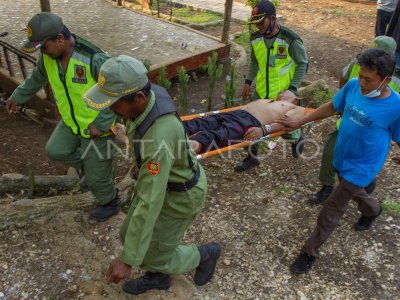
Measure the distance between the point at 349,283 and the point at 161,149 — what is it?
2056 mm

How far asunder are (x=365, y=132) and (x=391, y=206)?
142 cm

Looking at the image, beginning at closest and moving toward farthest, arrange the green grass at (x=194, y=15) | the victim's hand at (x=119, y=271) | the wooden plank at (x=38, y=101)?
the victim's hand at (x=119, y=271), the wooden plank at (x=38, y=101), the green grass at (x=194, y=15)

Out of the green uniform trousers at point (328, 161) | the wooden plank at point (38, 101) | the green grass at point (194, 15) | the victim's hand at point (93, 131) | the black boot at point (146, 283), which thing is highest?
the victim's hand at point (93, 131)

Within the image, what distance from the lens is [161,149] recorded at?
198 cm

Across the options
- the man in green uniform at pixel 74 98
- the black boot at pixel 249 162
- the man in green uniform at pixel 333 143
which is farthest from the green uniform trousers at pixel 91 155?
the man in green uniform at pixel 333 143

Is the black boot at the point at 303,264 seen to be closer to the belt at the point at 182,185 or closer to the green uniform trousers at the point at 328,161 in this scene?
the green uniform trousers at the point at 328,161

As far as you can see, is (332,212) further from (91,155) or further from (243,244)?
(91,155)

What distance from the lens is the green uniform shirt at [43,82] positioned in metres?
2.96

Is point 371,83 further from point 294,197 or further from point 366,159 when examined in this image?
point 294,197

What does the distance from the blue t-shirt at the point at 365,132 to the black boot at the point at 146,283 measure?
1.53m

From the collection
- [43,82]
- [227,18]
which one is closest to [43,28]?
[43,82]

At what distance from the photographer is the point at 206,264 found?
2.88 meters

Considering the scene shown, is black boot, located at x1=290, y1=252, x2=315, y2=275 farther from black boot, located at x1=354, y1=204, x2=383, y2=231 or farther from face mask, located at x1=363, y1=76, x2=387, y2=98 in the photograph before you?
face mask, located at x1=363, y1=76, x2=387, y2=98

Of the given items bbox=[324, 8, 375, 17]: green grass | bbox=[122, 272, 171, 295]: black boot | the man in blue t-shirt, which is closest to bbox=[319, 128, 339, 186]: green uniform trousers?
the man in blue t-shirt
